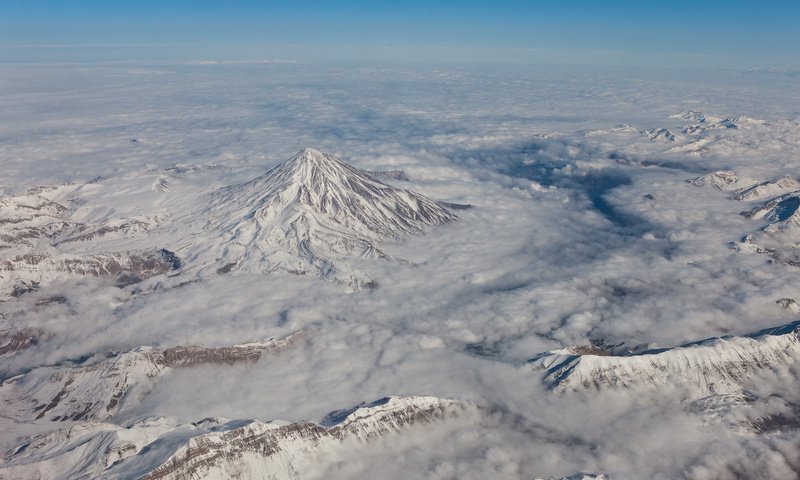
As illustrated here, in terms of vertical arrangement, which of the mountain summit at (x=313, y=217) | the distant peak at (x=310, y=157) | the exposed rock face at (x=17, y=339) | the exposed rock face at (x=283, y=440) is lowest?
the exposed rock face at (x=17, y=339)

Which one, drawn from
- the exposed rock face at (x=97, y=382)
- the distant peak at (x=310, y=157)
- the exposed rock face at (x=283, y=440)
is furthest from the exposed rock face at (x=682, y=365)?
the distant peak at (x=310, y=157)

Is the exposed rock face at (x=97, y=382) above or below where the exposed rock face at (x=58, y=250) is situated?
below

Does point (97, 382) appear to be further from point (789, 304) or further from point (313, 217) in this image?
point (789, 304)

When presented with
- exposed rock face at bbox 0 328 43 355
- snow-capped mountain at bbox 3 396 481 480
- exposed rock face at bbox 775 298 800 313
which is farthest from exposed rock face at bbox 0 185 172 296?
exposed rock face at bbox 775 298 800 313

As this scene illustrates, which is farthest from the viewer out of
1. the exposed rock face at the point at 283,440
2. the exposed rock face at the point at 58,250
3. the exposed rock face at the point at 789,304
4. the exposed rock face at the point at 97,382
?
the exposed rock face at the point at 58,250

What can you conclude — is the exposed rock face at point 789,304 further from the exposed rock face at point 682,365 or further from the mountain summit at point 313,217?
the mountain summit at point 313,217

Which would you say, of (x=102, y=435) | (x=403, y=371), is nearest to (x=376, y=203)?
(x=403, y=371)

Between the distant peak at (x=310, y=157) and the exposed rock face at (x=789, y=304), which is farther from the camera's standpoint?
the distant peak at (x=310, y=157)
